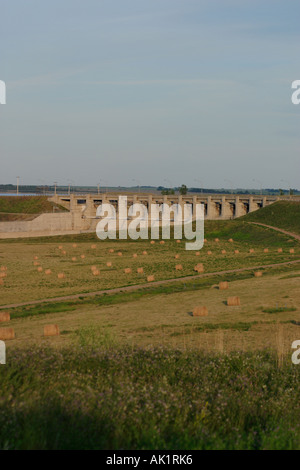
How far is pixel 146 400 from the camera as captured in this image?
1425 centimetres

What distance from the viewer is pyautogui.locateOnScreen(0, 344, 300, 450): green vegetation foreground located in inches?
485

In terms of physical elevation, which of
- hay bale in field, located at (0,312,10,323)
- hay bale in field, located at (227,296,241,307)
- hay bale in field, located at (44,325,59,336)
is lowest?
hay bale in field, located at (0,312,10,323)

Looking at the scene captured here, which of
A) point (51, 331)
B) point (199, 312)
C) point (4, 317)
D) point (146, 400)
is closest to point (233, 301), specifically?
point (199, 312)

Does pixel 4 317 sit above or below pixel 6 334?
below

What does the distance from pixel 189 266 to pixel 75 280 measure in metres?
13.3

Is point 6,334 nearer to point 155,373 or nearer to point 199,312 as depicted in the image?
point 155,373

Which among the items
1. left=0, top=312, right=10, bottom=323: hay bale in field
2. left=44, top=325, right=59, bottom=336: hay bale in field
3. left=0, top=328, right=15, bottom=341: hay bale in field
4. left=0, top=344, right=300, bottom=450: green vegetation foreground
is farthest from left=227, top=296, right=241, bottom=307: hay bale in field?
left=0, top=344, right=300, bottom=450: green vegetation foreground

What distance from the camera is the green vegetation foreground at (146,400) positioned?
40.4 ft

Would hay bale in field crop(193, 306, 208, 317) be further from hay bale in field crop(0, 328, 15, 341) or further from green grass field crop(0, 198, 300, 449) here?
hay bale in field crop(0, 328, 15, 341)

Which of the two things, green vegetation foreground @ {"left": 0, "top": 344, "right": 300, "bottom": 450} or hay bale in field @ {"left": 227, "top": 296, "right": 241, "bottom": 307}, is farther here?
hay bale in field @ {"left": 227, "top": 296, "right": 241, "bottom": 307}

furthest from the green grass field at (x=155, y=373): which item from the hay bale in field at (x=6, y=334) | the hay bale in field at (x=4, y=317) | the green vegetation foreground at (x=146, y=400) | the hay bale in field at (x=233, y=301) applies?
the hay bale in field at (x=4, y=317)

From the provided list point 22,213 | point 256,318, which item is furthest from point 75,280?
point 22,213

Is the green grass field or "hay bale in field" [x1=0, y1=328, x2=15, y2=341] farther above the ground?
the green grass field
